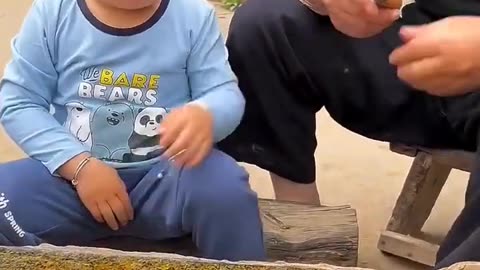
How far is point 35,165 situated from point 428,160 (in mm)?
732

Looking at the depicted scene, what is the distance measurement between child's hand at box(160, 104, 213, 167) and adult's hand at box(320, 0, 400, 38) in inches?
8.9

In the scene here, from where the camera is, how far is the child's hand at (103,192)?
131 centimetres

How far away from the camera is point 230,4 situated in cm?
338

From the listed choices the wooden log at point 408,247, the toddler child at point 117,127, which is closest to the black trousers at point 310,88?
the toddler child at point 117,127

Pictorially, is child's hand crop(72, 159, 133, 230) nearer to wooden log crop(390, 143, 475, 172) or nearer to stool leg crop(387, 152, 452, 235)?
wooden log crop(390, 143, 475, 172)

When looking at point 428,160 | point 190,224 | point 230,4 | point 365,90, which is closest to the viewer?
point 190,224

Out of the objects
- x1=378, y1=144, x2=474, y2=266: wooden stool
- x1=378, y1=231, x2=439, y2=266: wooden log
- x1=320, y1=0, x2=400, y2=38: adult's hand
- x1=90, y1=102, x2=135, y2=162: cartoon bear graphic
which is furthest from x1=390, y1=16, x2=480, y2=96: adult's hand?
x1=378, y1=231, x2=439, y2=266: wooden log

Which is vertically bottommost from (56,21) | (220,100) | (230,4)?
(230,4)

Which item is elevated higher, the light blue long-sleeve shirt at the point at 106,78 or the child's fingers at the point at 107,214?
the light blue long-sleeve shirt at the point at 106,78

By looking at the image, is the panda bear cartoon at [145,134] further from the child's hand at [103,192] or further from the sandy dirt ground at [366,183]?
the sandy dirt ground at [366,183]

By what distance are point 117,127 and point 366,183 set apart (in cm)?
97

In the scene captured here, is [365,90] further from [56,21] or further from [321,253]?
[56,21]

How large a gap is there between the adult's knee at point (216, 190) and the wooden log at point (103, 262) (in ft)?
0.49

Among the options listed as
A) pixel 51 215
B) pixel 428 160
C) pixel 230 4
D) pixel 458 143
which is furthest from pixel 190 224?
pixel 230 4
